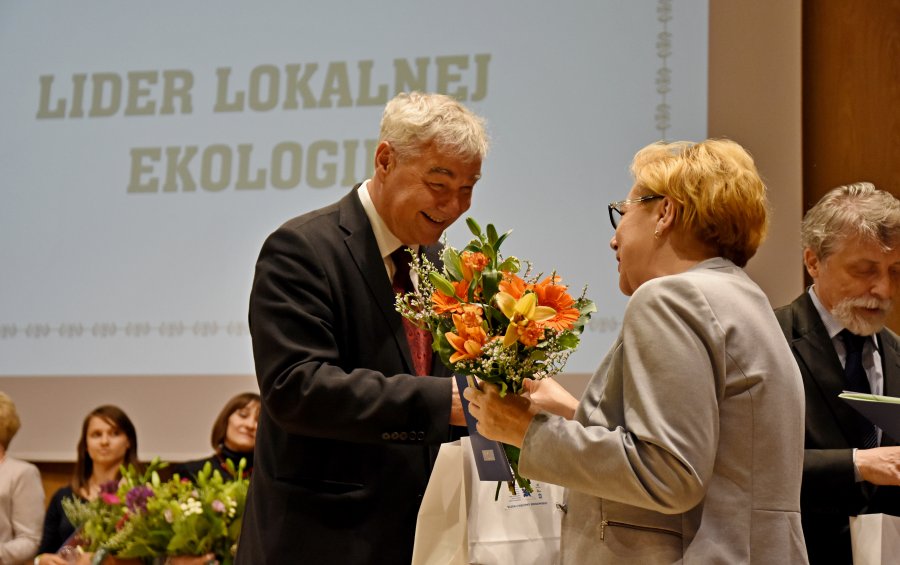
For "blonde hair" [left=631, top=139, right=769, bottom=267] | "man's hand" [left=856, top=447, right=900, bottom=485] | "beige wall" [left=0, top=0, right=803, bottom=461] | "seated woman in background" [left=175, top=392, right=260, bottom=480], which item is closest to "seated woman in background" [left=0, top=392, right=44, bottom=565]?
"seated woman in background" [left=175, top=392, right=260, bottom=480]

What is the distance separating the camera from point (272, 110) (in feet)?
16.4

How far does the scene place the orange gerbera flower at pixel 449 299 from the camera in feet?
6.09

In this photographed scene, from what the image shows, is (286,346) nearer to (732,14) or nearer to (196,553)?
(196,553)

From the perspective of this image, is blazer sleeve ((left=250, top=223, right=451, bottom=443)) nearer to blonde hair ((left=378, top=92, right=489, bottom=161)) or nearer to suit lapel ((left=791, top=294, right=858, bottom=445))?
blonde hair ((left=378, top=92, right=489, bottom=161))

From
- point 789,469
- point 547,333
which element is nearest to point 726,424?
point 789,469

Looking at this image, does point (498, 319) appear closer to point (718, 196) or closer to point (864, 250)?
point (718, 196)

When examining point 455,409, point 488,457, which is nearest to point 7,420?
point 455,409

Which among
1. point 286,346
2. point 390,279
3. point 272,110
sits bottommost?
point 286,346

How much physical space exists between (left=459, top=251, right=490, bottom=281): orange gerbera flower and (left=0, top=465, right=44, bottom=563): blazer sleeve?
406 centimetres

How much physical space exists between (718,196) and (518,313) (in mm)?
401

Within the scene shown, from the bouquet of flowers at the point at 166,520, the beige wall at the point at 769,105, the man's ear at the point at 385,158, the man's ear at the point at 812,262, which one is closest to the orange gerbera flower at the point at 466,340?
the man's ear at the point at 385,158

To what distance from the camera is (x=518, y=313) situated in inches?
69.2

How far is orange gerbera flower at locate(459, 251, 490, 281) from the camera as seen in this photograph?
1.91 m

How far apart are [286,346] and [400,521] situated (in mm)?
475
